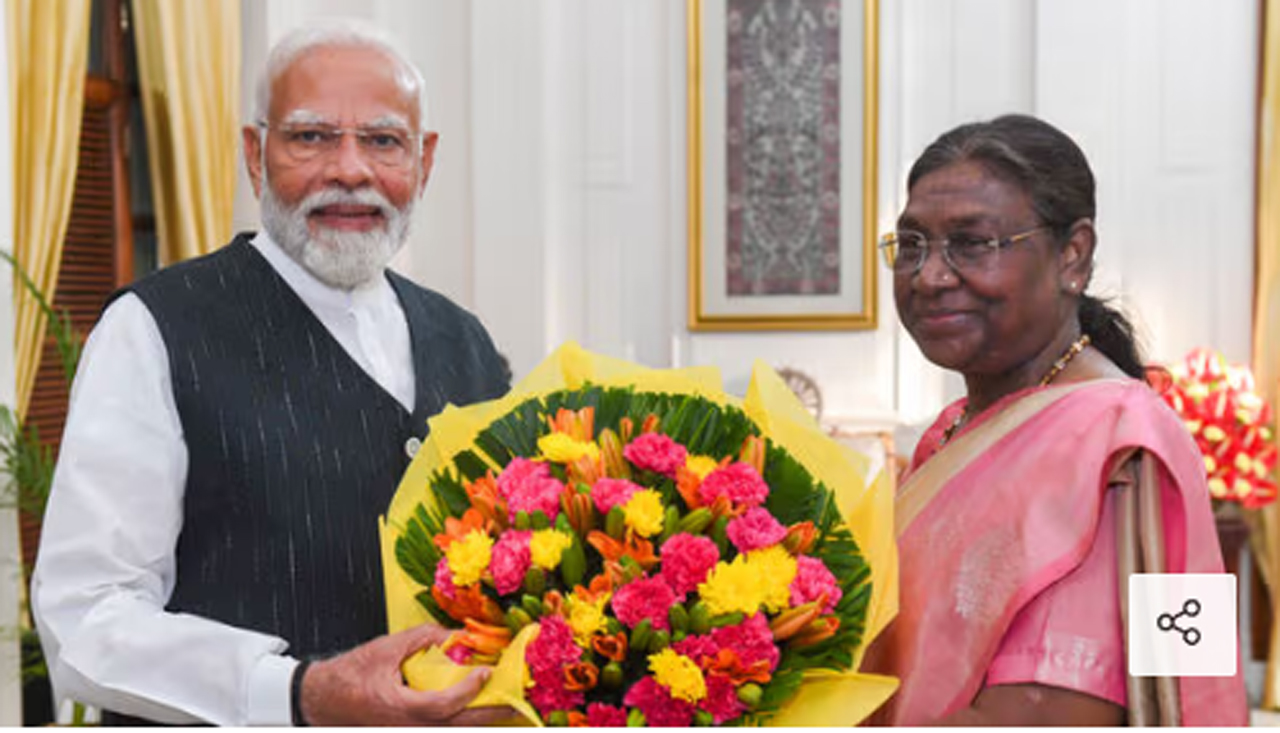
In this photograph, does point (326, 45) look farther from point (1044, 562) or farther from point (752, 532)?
point (1044, 562)

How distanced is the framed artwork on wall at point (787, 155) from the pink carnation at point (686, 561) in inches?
171

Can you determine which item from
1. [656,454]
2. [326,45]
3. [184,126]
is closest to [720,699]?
[656,454]

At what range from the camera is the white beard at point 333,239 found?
1.72 m

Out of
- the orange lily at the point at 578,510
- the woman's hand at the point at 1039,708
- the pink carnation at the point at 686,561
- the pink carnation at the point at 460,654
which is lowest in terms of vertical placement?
the woman's hand at the point at 1039,708

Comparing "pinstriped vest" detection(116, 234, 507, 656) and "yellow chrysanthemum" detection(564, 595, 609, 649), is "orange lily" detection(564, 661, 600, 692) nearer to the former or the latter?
"yellow chrysanthemum" detection(564, 595, 609, 649)

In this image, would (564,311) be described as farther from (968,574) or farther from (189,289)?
(968,574)

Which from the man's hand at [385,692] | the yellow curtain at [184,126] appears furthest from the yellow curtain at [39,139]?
the man's hand at [385,692]

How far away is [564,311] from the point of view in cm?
548

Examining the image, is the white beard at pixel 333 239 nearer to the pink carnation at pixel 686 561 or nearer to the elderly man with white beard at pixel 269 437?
the elderly man with white beard at pixel 269 437

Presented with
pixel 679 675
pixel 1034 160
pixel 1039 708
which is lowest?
pixel 1039 708

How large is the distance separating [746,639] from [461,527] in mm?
303

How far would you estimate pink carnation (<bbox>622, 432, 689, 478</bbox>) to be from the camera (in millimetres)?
1206

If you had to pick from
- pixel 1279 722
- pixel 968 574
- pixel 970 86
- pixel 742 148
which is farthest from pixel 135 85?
pixel 1279 722

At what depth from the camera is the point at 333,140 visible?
1.70m
